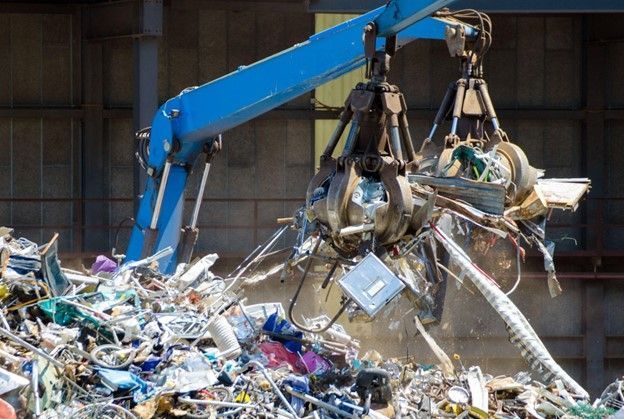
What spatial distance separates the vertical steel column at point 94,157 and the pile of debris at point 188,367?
8.42 m

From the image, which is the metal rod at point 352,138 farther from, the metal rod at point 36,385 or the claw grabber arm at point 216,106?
the metal rod at point 36,385

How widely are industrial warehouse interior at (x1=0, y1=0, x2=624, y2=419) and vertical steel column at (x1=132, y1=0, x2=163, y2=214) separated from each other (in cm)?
3

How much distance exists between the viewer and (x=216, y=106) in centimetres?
1462

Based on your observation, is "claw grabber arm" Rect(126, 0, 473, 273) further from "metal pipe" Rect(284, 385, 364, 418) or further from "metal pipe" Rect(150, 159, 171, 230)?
"metal pipe" Rect(284, 385, 364, 418)

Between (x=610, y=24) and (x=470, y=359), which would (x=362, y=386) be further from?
(x=610, y=24)

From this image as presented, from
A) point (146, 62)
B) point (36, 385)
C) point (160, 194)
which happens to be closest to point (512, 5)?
point (146, 62)

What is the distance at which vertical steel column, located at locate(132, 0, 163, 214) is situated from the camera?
19766 mm

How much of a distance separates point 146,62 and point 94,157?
3.29 m

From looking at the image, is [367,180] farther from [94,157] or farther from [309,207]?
[94,157]

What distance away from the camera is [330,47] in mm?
13898

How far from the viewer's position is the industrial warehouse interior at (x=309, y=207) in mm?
11883

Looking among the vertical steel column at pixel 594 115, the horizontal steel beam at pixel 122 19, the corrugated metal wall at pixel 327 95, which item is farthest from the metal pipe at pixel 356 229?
the vertical steel column at pixel 594 115

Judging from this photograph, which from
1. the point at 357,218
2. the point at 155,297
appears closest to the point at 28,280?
the point at 155,297

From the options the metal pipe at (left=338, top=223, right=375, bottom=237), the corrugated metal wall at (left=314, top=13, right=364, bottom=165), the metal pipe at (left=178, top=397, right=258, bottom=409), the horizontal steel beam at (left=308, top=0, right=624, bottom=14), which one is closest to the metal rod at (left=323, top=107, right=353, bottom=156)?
the metal pipe at (left=338, top=223, right=375, bottom=237)
